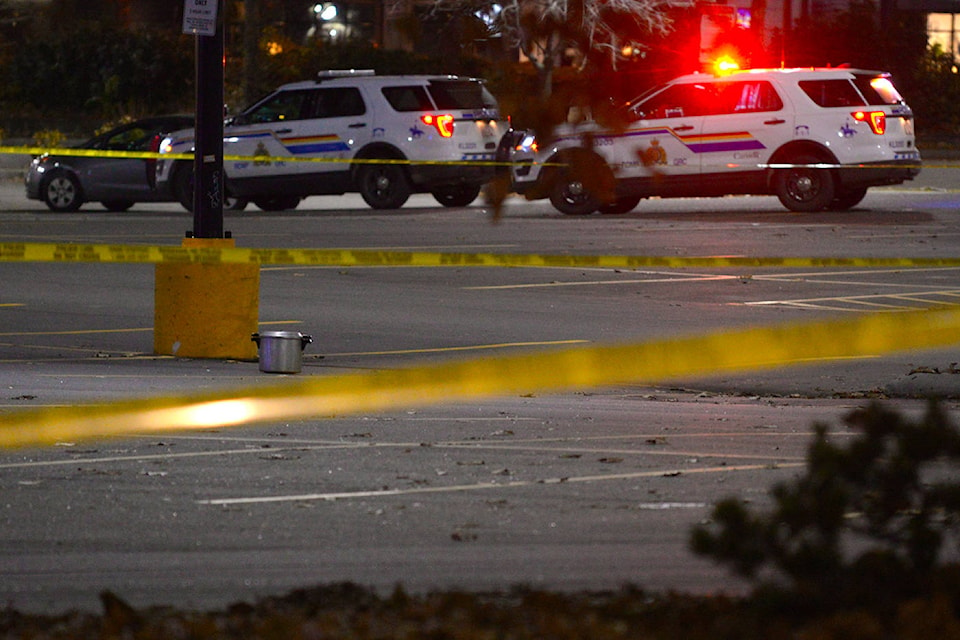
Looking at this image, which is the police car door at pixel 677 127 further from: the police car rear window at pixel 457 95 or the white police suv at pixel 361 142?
the police car rear window at pixel 457 95

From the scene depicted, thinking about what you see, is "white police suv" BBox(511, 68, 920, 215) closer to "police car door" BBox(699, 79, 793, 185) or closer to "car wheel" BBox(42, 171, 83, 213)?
"police car door" BBox(699, 79, 793, 185)

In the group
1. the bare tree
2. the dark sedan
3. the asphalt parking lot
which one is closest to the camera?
the bare tree

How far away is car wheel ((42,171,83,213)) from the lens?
86.0ft

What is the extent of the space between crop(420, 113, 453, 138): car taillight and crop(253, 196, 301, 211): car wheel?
298 cm

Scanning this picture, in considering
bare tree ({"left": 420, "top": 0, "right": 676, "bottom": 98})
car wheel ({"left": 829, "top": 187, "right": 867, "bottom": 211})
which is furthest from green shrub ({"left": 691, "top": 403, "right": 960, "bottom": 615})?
car wheel ({"left": 829, "top": 187, "right": 867, "bottom": 211})

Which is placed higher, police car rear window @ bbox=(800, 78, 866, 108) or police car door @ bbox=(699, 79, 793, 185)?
police car rear window @ bbox=(800, 78, 866, 108)

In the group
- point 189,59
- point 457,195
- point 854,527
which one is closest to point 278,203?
point 457,195

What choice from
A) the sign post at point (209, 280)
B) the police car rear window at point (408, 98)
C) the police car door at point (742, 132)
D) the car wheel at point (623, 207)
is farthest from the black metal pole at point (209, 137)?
the police car rear window at point (408, 98)

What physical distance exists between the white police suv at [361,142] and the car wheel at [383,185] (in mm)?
14

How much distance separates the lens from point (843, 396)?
973 cm

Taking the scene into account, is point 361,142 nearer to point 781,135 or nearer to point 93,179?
point 93,179

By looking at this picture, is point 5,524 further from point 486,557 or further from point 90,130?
point 90,130

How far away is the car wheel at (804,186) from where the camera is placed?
75.6 ft

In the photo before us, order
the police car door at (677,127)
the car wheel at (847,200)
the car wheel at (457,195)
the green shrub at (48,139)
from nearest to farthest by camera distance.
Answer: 1. the police car door at (677,127)
2. the car wheel at (847,200)
3. the car wheel at (457,195)
4. the green shrub at (48,139)
